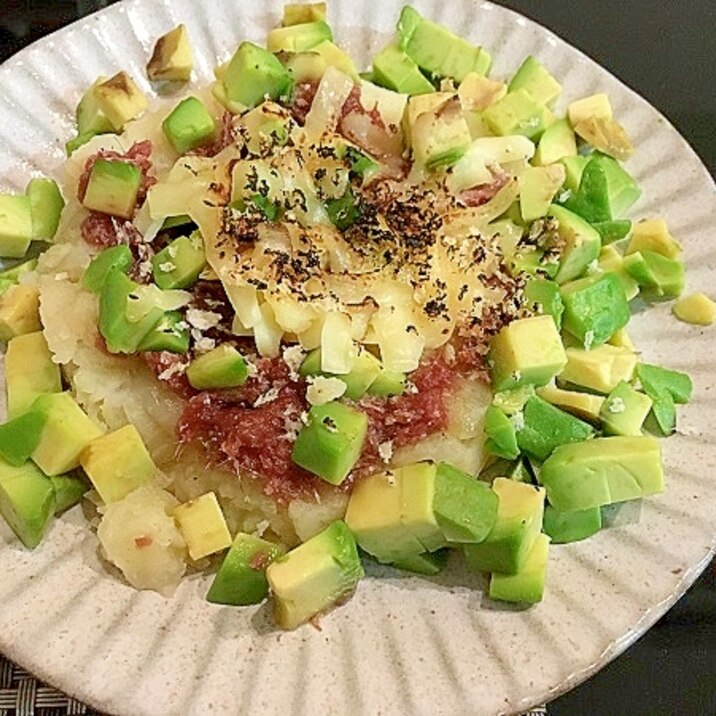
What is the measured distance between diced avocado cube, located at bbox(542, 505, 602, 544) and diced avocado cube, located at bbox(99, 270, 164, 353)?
68 cm

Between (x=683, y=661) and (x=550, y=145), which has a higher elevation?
(x=550, y=145)

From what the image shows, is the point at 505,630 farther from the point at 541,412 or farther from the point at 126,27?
the point at 126,27

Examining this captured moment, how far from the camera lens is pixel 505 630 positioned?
4.99 feet

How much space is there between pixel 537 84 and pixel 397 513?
1.06 m

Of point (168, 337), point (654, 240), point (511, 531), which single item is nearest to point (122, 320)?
point (168, 337)

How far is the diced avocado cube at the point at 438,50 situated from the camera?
2.14m

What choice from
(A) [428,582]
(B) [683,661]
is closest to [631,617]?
(A) [428,582]

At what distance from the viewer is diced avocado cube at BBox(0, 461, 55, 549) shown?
1.54 meters

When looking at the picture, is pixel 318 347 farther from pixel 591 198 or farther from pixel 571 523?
pixel 591 198

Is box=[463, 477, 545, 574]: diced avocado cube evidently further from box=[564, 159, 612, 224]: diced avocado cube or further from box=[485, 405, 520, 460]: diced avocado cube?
box=[564, 159, 612, 224]: diced avocado cube

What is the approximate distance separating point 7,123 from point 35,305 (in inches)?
18.5

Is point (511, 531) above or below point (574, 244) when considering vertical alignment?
below

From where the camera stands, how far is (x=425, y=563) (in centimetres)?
158

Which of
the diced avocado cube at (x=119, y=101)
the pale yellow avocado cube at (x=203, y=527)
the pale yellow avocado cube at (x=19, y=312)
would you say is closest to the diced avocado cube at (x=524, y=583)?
the pale yellow avocado cube at (x=203, y=527)
